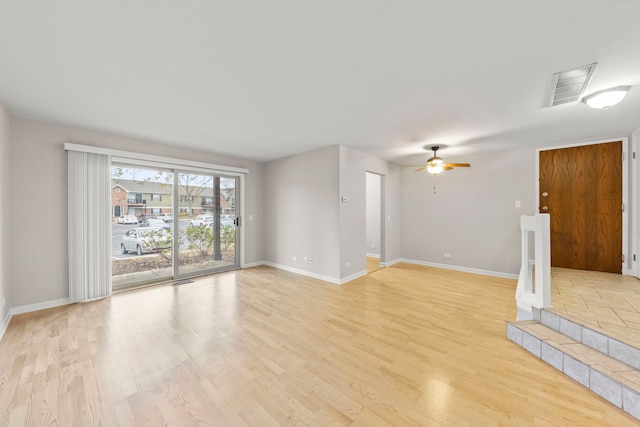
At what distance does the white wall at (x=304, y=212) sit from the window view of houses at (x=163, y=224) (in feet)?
3.67

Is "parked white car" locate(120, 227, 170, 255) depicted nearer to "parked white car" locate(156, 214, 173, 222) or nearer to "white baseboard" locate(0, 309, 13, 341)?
"parked white car" locate(156, 214, 173, 222)

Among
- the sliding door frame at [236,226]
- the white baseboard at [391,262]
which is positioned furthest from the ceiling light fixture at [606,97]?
the sliding door frame at [236,226]

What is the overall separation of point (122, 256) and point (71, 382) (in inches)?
121

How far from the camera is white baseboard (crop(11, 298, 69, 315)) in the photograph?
3.10 meters

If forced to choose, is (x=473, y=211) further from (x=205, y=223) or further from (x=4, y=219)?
(x=4, y=219)

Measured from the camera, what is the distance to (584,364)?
184 cm

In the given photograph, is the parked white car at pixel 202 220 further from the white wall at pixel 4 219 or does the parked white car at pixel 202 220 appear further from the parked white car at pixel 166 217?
the white wall at pixel 4 219

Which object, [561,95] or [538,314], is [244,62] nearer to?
[561,95]

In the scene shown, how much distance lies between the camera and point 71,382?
1.88m

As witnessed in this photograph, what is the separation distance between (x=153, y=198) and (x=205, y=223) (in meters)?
1.06

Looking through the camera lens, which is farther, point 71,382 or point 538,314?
point 538,314

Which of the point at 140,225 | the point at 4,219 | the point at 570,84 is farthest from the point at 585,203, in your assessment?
the point at 4,219

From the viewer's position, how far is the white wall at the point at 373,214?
685 cm

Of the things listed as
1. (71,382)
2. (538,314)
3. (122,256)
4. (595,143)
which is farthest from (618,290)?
(122,256)
